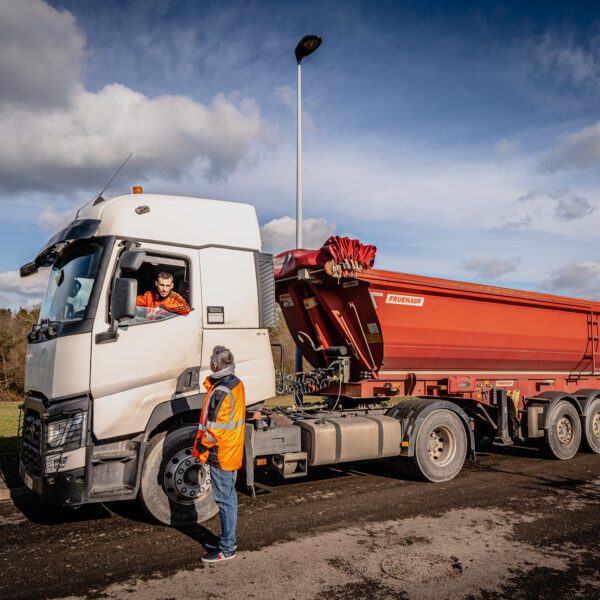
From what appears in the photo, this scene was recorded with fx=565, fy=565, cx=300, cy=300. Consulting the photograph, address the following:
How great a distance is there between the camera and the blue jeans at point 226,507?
15.1 feet

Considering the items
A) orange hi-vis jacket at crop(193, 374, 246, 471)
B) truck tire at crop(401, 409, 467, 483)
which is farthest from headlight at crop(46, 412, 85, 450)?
truck tire at crop(401, 409, 467, 483)

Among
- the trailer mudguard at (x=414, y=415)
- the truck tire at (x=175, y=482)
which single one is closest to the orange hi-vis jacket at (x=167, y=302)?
the truck tire at (x=175, y=482)

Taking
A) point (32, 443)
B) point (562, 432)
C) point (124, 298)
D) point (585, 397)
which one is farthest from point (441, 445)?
point (32, 443)

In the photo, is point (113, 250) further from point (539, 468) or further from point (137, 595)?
point (539, 468)

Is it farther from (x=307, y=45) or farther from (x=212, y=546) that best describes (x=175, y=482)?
(x=307, y=45)

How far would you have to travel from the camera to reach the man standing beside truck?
461cm

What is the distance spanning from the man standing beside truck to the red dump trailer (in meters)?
2.84

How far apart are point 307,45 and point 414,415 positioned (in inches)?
332

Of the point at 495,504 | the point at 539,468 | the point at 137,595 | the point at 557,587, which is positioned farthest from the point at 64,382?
the point at 539,468

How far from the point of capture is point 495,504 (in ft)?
20.9

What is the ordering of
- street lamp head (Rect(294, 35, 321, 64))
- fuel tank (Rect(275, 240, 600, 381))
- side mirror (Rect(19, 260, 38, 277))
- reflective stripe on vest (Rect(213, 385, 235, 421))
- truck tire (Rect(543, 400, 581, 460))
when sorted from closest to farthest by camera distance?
1. reflective stripe on vest (Rect(213, 385, 235, 421))
2. side mirror (Rect(19, 260, 38, 277))
3. fuel tank (Rect(275, 240, 600, 381))
4. truck tire (Rect(543, 400, 581, 460))
5. street lamp head (Rect(294, 35, 321, 64))

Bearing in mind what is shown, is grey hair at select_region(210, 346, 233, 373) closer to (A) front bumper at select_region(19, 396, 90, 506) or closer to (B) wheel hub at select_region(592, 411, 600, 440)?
(A) front bumper at select_region(19, 396, 90, 506)

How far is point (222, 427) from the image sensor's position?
4645mm

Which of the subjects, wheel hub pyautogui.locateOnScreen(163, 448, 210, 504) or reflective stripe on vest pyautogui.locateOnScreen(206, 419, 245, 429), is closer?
reflective stripe on vest pyautogui.locateOnScreen(206, 419, 245, 429)
